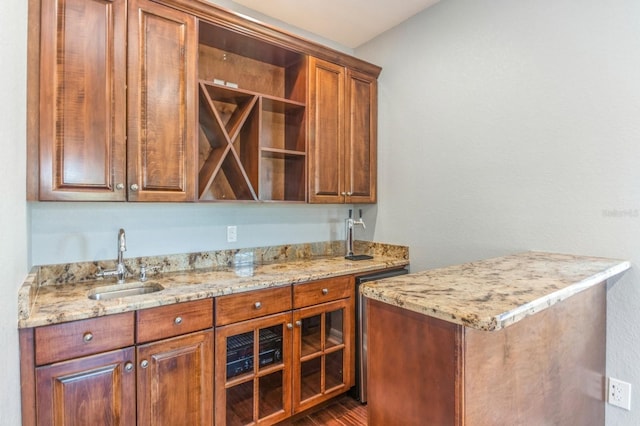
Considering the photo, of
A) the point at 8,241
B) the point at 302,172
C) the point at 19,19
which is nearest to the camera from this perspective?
the point at 8,241

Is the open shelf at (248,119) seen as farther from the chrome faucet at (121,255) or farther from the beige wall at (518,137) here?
the beige wall at (518,137)

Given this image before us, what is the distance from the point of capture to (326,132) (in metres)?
2.59

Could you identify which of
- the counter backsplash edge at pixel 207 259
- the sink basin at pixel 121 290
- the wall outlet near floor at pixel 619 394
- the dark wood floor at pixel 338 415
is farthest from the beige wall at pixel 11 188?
the wall outlet near floor at pixel 619 394

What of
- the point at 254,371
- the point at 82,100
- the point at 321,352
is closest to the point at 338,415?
the point at 321,352

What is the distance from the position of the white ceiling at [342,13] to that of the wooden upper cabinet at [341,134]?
381mm

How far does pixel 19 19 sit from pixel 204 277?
143 cm

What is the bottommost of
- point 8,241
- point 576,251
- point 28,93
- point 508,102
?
point 576,251

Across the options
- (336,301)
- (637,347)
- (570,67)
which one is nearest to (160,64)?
(336,301)

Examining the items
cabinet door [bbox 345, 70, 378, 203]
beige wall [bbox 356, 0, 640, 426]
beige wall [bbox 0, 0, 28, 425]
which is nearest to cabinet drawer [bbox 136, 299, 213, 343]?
beige wall [bbox 0, 0, 28, 425]

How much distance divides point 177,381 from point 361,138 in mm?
2152

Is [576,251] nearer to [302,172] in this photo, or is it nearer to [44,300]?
[302,172]

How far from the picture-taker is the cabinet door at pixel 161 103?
1.76 m

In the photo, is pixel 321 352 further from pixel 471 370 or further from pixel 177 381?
pixel 471 370

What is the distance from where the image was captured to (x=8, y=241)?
1.11 meters
